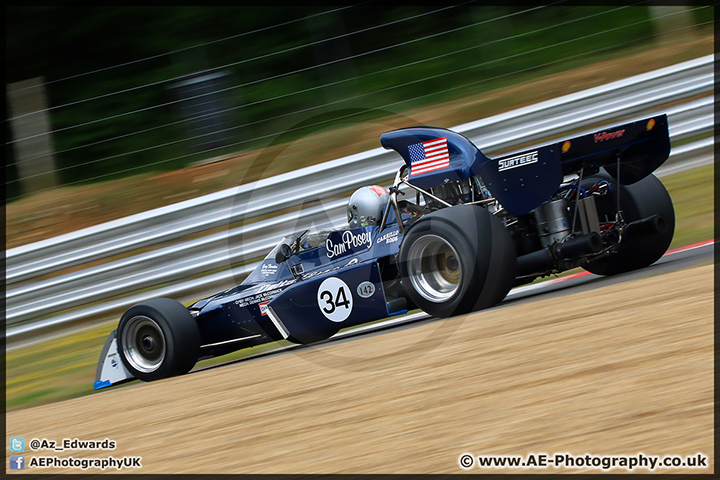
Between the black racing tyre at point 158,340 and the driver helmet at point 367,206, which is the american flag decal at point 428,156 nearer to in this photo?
the driver helmet at point 367,206

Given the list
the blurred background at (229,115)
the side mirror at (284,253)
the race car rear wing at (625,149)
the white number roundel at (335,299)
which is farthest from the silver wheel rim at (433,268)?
the blurred background at (229,115)

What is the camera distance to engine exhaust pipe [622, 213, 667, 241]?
5.11m

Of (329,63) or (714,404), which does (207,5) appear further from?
(714,404)

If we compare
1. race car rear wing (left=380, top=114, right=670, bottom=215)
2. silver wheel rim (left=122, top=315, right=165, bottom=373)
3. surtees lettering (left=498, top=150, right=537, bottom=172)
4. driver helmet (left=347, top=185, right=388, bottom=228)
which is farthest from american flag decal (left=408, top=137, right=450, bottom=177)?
silver wheel rim (left=122, top=315, right=165, bottom=373)

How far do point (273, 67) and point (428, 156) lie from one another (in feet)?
18.2

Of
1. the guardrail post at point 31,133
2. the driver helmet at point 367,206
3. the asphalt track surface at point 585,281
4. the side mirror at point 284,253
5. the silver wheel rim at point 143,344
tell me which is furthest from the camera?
the guardrail post at point 31,133

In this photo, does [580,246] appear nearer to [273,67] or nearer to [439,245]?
[439,245]

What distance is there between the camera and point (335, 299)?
5387 millimetres

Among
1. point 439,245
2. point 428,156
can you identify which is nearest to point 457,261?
point 439,245

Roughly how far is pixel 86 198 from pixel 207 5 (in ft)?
13.3

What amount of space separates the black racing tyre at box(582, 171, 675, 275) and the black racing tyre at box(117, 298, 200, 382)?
2.95m

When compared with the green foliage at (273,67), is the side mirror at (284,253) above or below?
below

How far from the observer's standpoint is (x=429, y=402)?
3.00 metres

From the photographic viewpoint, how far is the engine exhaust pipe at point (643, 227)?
511cm
